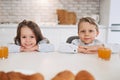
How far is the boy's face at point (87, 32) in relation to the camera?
1.62 metres

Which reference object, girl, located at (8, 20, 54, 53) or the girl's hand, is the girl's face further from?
the girl's hand

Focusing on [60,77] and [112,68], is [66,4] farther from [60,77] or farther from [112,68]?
[60,77]

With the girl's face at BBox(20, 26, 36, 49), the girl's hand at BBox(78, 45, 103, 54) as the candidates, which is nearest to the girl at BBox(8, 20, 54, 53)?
the girl's face at BBox(20, 26, 36, 49)

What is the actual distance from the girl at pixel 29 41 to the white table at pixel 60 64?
0.32 feet

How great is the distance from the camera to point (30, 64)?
1160 mm

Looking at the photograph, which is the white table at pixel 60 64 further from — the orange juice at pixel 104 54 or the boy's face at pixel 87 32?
the boy's face at pixel 87 32

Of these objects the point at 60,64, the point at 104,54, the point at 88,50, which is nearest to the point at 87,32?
the point at 88,50

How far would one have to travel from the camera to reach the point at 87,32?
1.61m

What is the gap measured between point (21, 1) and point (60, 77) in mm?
2948

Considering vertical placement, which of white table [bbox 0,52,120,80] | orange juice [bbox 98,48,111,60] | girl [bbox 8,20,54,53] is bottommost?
white table [bbox 0,52,120,80]

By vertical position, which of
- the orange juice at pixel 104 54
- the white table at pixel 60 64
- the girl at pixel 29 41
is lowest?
the white table at pixel 60 64

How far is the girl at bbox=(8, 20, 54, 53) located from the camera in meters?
1.45

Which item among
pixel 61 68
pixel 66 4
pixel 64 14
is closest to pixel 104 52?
pixel 61 68

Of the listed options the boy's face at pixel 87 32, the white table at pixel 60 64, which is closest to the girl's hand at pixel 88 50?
the white table at pixel 60 64
